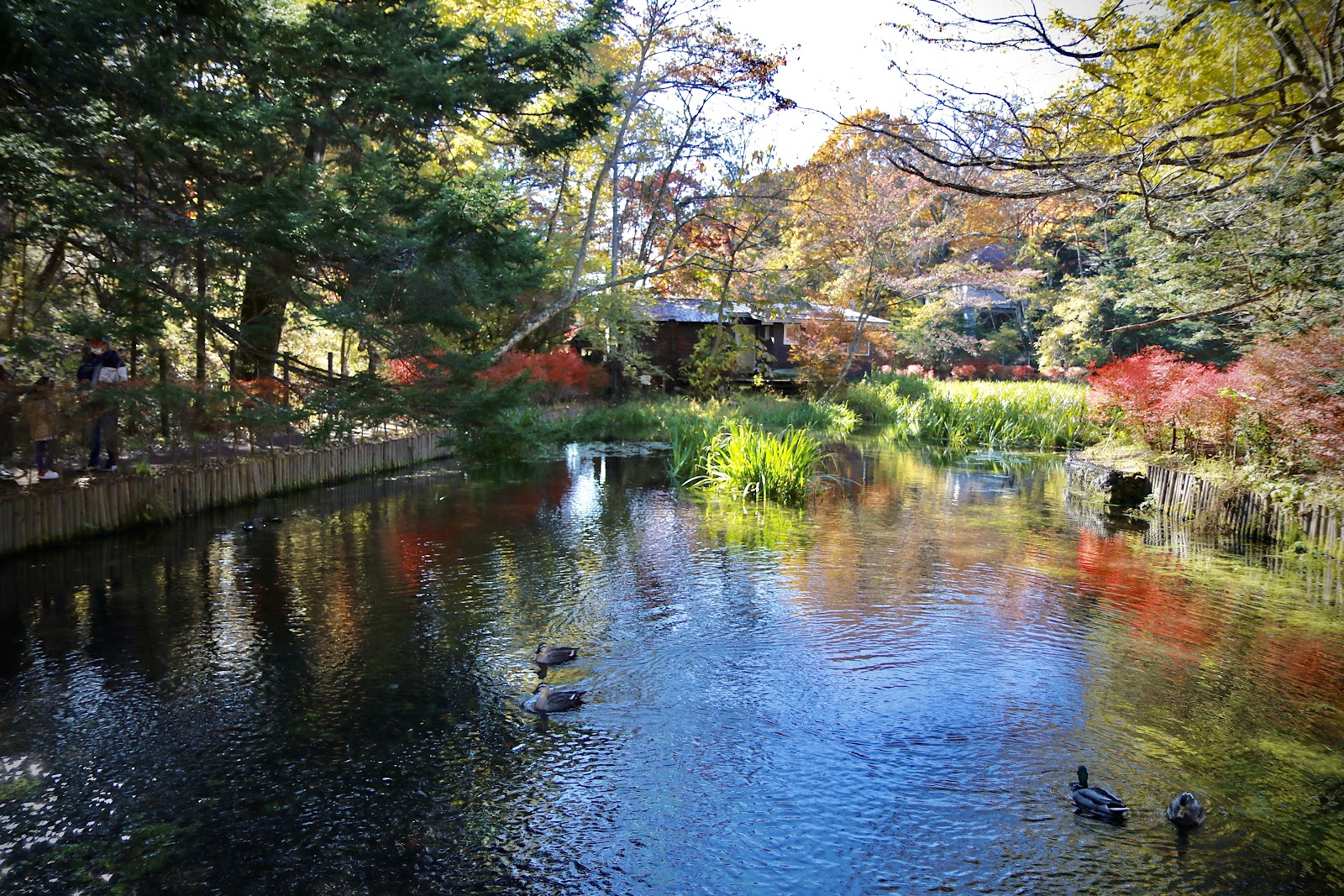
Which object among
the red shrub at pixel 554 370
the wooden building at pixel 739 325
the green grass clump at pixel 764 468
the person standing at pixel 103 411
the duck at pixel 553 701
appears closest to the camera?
the duck at pixel 553 701

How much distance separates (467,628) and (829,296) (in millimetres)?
19502

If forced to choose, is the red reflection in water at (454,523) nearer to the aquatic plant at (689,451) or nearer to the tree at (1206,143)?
the aquatic plant at (689,451)

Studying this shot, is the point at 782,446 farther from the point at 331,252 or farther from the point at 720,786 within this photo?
the point at 720,786

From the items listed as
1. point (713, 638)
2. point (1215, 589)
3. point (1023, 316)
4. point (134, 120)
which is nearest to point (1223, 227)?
point (1215, 589)

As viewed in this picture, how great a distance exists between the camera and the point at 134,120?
7910mm

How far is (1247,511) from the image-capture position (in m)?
9.98

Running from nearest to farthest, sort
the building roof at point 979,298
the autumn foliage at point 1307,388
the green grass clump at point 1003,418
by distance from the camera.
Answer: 1. the autumn foliage at point 1307,388
2. the green grass clump at point 1003,418
3. the building roof at point 979,298

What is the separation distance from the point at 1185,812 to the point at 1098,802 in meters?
0.38

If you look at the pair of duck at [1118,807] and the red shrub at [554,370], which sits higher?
the red shrub at [554,370]

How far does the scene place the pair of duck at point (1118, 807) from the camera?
158 inches

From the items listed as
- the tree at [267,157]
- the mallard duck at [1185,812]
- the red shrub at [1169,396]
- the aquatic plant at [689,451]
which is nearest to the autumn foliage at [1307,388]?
the red shrub at [1169,396]

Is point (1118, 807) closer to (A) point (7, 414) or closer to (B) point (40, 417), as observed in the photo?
(A) point (7, 414)

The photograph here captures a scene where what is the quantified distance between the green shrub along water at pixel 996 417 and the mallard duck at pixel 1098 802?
48.2ft

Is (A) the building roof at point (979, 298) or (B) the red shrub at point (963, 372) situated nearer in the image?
(A) the building roof at point (979, 298)
